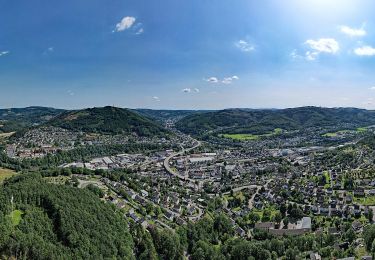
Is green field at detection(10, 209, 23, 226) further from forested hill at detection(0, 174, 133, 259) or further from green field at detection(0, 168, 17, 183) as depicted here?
green field at detection(0, 168, 17, 183)

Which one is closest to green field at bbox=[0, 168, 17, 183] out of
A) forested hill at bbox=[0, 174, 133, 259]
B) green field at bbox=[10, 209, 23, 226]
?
forested hill at bbox=[0, 174, 133, 259]

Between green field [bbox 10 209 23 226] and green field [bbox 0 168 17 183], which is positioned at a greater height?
green field [bbox 10 209 23 226]

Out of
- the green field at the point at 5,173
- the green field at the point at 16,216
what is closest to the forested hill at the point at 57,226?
the green field at the point at 16,216

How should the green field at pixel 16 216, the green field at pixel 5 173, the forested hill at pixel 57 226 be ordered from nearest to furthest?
the forested hill at pixel 57 226 → the green field at pixel 16 216 → the green field at pixel 5 173

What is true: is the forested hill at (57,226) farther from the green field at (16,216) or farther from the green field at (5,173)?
the green field at (5,173)

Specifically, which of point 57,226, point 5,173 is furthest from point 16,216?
point 5,173

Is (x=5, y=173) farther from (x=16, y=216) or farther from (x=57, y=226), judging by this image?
(x=57, y=226)

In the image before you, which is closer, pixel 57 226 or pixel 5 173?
pixel 57 226

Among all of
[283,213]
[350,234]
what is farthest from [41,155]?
[350,234]
